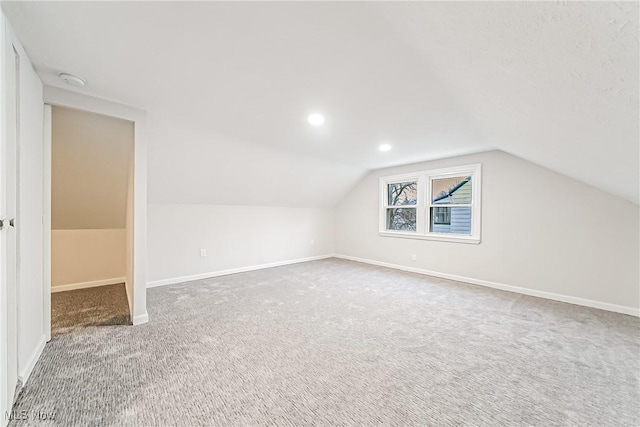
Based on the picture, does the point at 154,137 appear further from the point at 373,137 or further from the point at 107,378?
the point at 373,137

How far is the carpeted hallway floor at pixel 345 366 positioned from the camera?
1428 mm

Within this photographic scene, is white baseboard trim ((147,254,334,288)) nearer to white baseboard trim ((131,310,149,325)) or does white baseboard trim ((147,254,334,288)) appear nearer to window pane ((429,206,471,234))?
white baseboard trim ((131,310,149,325))

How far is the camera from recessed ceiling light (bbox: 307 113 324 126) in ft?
9.04

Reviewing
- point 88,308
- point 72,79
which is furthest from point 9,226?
point 88,308

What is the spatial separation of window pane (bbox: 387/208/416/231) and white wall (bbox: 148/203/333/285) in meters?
1.58

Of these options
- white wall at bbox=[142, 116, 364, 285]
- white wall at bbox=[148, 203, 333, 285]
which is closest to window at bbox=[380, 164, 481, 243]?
white wall at bbox=[142, 116, 364, 285]

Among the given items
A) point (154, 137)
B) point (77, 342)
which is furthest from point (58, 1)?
point (77, 342)

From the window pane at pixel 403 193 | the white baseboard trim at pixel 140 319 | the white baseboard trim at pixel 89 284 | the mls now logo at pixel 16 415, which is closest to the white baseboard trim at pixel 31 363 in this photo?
the mls now logo at pixel 16 415

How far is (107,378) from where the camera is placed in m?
1.70

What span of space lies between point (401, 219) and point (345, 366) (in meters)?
3.82

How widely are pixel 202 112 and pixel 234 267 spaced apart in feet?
9.32

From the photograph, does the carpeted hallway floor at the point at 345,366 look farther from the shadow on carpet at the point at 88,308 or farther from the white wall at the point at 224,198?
the white wall at the point at 224,198

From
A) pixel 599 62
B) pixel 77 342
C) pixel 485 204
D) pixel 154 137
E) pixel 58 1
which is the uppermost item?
pixel 58 1

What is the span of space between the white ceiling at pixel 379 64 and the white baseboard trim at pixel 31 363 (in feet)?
6.71
